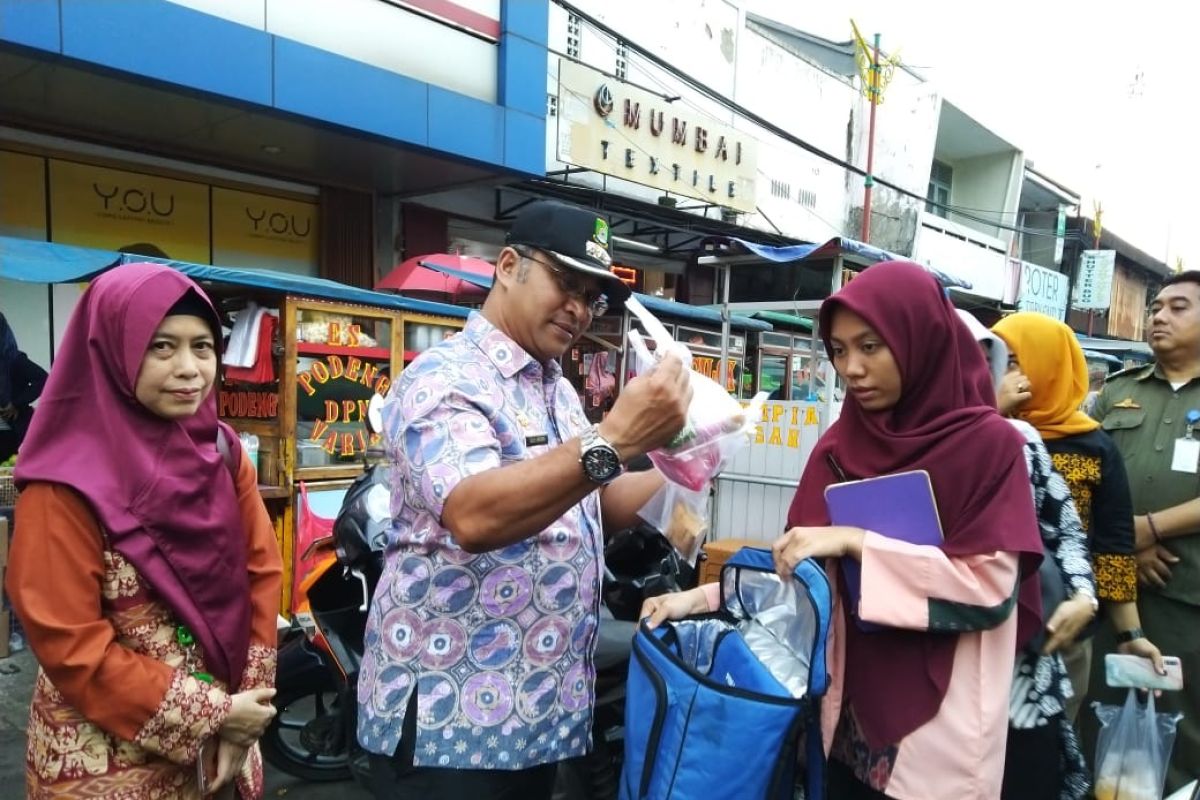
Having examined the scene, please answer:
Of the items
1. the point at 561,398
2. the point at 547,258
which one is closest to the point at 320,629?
the point at 561,398

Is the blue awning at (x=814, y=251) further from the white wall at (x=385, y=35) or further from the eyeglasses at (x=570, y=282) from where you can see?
the white wall at (x=385, y=35)

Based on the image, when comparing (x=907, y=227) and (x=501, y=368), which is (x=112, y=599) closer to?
(x=501, y=368)

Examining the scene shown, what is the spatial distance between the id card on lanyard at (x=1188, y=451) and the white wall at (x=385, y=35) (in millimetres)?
6853

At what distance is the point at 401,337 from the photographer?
5.07m

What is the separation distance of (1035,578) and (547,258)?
125 cm

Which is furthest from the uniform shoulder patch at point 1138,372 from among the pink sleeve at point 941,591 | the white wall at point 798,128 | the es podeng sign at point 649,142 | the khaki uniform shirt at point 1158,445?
the white wall at point 798,128

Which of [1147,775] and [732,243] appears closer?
[1147,775]

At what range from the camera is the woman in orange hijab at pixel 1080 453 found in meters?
2.18

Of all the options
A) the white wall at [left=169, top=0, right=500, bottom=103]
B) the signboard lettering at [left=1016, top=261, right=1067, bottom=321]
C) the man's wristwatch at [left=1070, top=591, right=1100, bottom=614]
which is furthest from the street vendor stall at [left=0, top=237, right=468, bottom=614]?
the signboard lettering at [left=1016, top=261, right=1067, bottom=321]

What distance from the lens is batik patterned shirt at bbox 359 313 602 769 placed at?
1.33m

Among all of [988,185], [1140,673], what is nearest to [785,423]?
[1140,673]

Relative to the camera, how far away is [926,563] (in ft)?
4.43

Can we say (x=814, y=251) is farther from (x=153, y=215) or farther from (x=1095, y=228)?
(x=1095, y=228)

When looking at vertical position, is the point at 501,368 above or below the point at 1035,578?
above
